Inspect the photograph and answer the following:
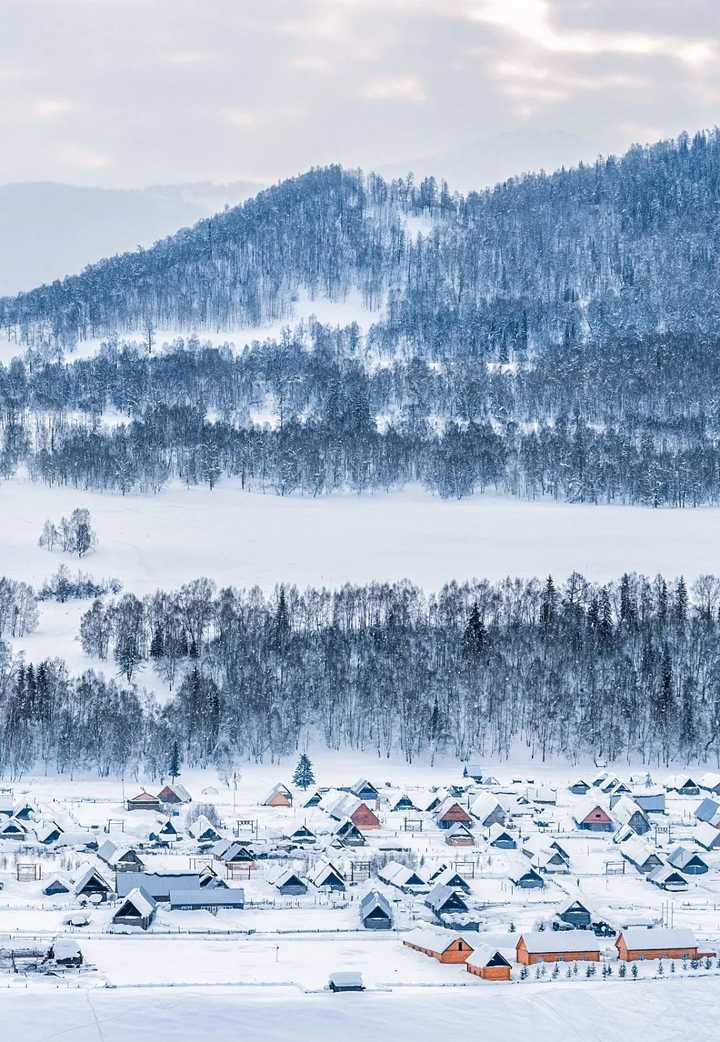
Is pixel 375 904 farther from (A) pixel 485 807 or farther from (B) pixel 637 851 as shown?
(A) pixel 485 807

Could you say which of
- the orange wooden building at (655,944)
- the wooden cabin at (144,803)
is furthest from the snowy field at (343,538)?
the orange wooden building at (655,944)

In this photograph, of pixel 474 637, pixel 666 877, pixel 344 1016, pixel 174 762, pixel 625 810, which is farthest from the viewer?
pixel 474 637

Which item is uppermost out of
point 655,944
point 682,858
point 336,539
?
point 336,539

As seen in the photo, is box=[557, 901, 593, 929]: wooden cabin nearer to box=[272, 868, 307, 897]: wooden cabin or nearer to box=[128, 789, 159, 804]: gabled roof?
box=[272, 868, 307, 897]: wooden cabin

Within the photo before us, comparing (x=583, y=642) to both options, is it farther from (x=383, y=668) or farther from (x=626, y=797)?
(x=626, y=797)

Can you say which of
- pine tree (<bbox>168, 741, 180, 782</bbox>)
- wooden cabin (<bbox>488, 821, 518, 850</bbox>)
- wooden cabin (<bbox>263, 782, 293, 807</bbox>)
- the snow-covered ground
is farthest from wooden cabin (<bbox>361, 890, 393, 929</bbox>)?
the snow-covered ground

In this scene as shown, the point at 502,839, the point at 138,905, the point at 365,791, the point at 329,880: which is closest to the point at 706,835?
the point at 502,839

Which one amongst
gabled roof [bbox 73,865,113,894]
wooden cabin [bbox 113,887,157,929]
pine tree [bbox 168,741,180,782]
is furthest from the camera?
pine tree [bbox 168,741,180,782]
